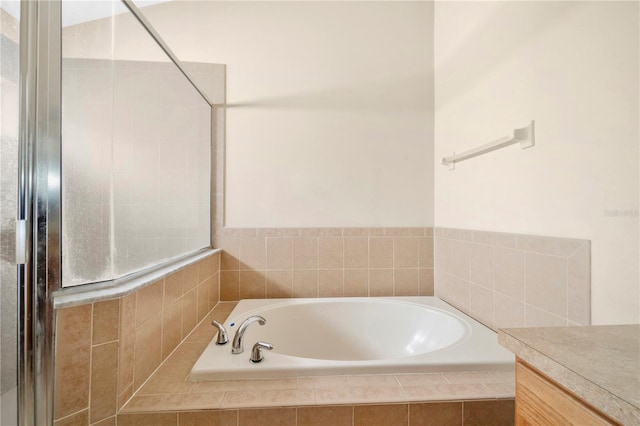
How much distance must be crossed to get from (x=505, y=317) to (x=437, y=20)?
1.81 metres

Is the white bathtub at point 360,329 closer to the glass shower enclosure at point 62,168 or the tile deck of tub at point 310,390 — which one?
the tile deck of tub at point 310,390

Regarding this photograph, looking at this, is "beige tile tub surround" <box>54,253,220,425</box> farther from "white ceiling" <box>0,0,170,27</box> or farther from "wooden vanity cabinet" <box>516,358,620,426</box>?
"wooden vanity cabinet" <box>516,358,620,426</box>

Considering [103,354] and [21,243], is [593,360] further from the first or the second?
[21,243]

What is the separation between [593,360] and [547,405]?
0.10m

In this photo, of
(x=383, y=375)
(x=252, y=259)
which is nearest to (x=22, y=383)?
(x=383, y=375)

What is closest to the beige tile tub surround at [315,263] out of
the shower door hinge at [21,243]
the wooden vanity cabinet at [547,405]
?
the shower door hinge at [21,243]

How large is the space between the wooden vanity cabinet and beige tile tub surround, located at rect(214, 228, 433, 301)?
1252 millimetres

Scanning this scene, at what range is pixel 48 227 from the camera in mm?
727

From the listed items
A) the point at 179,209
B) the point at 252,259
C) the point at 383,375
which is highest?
the point at 179,209

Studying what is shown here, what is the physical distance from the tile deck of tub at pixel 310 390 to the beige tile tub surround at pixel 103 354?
0.06 m

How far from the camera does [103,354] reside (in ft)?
2.46

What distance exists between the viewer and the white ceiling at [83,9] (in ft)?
2.27

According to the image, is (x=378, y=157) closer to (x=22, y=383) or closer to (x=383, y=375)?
(x=383, y=375)

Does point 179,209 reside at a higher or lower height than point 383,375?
higher
